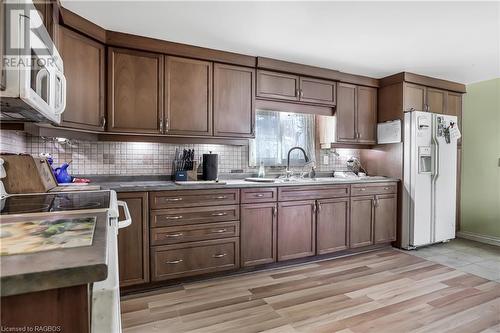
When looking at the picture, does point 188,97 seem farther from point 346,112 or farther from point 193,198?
point 346,112

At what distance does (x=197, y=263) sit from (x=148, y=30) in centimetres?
210

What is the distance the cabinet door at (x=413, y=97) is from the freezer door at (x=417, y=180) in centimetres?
16

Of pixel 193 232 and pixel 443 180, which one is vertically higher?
pixel 443 180

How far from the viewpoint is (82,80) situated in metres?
2.41

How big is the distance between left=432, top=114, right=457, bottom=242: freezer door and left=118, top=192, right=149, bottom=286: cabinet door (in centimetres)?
350

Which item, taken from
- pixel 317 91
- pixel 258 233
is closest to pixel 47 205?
pixel 258 233

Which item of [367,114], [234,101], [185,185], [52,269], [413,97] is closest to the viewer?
[52,269]

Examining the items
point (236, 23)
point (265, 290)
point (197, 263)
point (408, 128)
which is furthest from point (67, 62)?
point (408, 128)

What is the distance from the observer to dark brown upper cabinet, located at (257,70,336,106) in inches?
128

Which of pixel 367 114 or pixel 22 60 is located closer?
pixel 22 60

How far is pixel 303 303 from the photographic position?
231 centimetres

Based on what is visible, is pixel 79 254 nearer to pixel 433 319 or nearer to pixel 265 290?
pixel 265 290

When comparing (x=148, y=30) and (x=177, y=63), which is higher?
(x=148, y=30)

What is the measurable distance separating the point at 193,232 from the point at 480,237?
4044 millimetres
